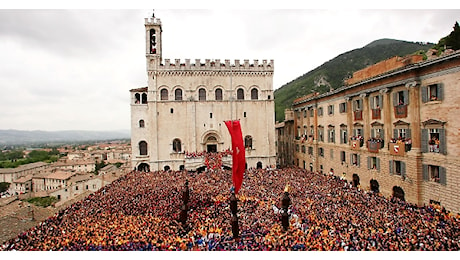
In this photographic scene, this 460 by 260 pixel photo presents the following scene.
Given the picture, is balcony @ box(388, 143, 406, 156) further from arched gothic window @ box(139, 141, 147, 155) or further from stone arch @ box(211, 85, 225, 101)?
arched gothic window @ box(139, 141, 147, 155)

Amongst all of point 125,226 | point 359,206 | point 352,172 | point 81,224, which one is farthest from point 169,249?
point 352,172

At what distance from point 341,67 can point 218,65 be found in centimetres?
7213

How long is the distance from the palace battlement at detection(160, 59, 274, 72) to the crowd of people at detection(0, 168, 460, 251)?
1708 cm

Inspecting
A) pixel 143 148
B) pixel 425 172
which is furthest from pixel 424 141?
pixel 143 148

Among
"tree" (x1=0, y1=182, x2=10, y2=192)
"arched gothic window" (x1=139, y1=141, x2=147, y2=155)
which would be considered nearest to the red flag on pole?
"arched gothic window" (x1=139, y1=141, x2=147, y2=155)

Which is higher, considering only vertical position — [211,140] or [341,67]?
[341,67]

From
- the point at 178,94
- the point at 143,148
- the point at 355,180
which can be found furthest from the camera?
the point at 143,148

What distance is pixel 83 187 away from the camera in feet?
124

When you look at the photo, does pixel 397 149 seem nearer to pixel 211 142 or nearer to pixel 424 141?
pixel 424 141

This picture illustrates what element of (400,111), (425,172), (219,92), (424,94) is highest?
(219,92)

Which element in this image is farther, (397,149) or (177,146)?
(177,146)

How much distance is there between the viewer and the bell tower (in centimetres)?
3130

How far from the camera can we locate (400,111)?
17594 mm

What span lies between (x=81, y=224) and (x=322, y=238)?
11.4m
